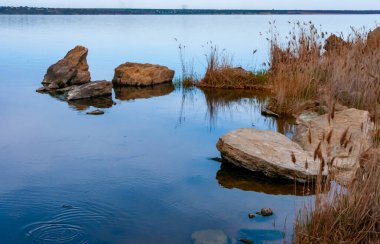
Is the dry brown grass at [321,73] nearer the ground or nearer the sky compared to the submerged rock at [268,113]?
nearer the sky

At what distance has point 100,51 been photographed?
20531mm

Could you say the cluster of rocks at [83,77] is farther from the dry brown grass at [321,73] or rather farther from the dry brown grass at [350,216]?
the dry brown grass at [350,216]

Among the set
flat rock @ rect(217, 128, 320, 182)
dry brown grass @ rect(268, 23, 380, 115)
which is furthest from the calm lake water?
dry brown grass @ rect(268, 23, 380, 115)

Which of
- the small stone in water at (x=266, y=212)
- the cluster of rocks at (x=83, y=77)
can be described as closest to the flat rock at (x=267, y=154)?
the small stone in water at (x=266, y=212)

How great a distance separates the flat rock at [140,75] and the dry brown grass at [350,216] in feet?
27.7

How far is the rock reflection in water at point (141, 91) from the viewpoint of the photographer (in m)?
10.3

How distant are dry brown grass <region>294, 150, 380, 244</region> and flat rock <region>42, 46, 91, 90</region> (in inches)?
335

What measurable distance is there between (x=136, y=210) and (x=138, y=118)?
389 centimetres

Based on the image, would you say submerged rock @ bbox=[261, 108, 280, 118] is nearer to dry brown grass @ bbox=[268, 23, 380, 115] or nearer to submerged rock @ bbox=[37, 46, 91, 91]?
dry brown grass @ bbox=[268, 23, 380, 115]

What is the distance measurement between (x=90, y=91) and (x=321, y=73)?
447 centimetres

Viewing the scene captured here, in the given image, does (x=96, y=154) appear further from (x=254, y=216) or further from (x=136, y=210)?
(x=254, y=216)

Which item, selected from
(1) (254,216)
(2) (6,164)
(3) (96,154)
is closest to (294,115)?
(3) (96,154)

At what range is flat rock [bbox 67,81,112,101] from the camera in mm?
9672

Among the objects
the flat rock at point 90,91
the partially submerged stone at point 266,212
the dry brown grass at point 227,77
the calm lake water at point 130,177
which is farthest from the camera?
the dry brown grass at point 227,77
